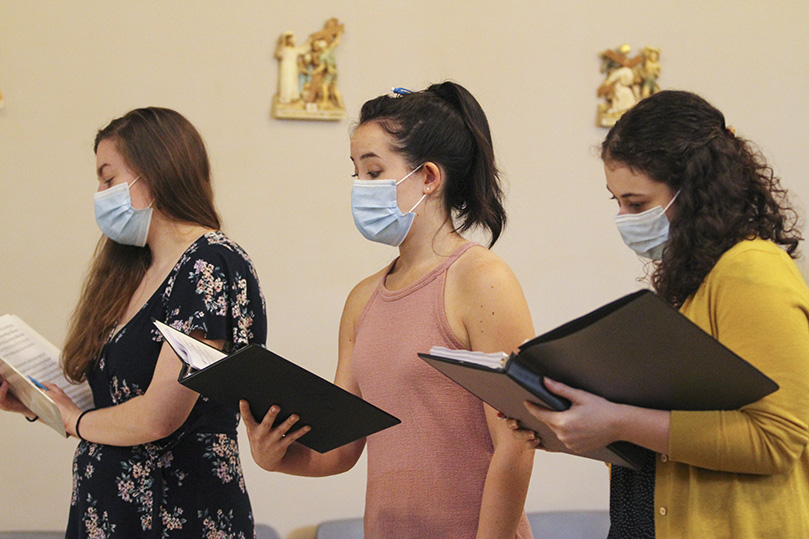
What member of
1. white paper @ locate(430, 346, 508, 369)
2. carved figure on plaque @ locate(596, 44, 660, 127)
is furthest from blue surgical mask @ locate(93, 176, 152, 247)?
carved figure on plaque @ locate(596, 44, 660, 127)

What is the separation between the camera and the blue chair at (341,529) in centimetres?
301

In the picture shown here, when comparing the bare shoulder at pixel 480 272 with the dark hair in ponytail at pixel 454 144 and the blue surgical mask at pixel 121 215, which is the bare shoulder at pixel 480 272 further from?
the blue surgical mask at pixel 121 215

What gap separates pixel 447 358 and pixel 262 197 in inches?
82.6

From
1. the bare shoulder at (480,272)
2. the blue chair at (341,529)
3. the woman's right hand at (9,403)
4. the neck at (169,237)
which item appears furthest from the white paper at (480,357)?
the blue chair at (341,529)

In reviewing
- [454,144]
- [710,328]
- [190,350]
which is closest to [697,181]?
[710,328]

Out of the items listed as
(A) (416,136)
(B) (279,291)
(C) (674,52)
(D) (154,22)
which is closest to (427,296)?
(A) (416,136)

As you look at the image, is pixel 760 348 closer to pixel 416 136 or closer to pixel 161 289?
pixel 416 136

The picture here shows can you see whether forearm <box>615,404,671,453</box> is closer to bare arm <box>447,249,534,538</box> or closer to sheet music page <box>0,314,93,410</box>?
bare arm <box>447,249,534,538</box>

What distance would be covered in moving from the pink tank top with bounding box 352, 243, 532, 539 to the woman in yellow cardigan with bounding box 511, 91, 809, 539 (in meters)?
0.19

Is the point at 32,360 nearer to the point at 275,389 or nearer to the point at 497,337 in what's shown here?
the point at 275,389

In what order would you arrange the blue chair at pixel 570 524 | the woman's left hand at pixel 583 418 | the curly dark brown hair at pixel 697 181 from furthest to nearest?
the blue chair at pixel 570 524 → the curly dark brown hair at pixel 697 181 → the woman's left hand at pixel 583 418

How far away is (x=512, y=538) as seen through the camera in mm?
1421

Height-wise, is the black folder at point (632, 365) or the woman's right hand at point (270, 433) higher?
the black folder at point (632, 365)

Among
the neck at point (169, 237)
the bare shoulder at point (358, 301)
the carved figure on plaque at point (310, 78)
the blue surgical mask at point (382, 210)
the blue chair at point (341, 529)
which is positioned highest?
the carved figure on plaque at point (310, 78)
